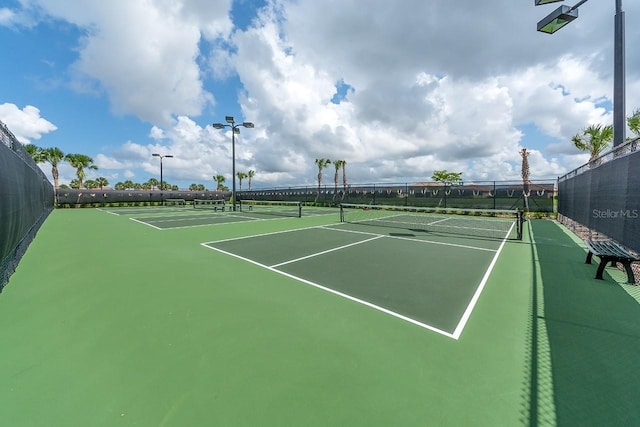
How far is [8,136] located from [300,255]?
321 inches

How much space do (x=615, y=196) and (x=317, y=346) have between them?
370 inches

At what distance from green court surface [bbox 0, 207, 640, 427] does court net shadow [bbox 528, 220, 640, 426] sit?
2 centimetres

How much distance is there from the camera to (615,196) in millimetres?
7297

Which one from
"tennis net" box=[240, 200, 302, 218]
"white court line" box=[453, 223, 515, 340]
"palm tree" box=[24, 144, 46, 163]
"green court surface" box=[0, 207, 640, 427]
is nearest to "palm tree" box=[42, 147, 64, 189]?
"palm tree" box=[24, 144, 46, 163]

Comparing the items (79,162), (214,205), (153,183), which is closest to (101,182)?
(153,183)

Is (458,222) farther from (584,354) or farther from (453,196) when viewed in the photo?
(584,354)

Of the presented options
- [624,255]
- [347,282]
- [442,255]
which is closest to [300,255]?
[347,282]

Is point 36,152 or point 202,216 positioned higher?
point 36,152

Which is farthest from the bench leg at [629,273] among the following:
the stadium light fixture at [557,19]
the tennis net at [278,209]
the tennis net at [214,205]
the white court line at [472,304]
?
the tennis net at [214,205]

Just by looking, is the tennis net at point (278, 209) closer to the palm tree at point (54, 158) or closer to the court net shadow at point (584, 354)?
the court net shadow at point (584, 354)

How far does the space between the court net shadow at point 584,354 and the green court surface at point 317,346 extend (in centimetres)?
2

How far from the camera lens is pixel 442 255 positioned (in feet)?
25.3

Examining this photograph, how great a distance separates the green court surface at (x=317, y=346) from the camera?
2268 mm

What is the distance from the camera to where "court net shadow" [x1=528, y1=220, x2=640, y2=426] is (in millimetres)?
2260
